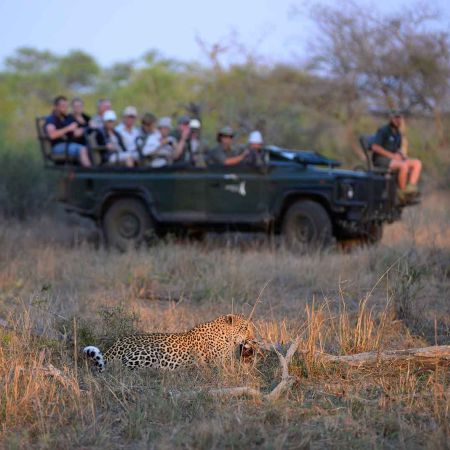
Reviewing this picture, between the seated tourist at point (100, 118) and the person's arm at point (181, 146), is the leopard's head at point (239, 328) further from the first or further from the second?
the seated tourist at point (100, 118)

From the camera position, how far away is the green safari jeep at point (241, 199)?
10.6m

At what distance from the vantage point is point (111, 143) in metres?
11.9

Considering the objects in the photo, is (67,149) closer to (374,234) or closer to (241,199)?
(241,199)

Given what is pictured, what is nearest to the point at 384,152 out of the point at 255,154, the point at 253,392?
the point at 255,154

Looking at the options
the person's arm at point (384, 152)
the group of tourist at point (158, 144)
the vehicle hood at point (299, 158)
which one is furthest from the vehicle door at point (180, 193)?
the person's arm at point (384, 152)

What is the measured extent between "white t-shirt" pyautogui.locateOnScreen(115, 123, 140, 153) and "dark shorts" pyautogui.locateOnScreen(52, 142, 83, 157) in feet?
2.01

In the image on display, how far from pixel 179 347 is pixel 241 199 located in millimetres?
5319

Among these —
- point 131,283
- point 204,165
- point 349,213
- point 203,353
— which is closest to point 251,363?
point 203,353

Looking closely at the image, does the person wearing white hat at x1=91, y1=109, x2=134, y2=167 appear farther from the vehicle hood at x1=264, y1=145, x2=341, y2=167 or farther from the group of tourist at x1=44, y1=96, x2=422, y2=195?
the vehicle hood at x1=264, y1=145, x2=341, y2=167

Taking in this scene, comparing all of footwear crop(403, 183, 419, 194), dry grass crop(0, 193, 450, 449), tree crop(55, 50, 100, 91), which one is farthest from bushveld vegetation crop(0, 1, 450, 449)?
tree crop(55, 50, 100, 91)

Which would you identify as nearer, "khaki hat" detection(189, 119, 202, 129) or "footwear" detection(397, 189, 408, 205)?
"footwear" detection(397, 189, 408, 205)

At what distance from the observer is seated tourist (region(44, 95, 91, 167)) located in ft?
39.0

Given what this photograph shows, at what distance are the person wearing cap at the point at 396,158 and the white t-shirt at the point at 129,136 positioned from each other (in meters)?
3.32

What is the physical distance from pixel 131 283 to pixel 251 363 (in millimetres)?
2895
